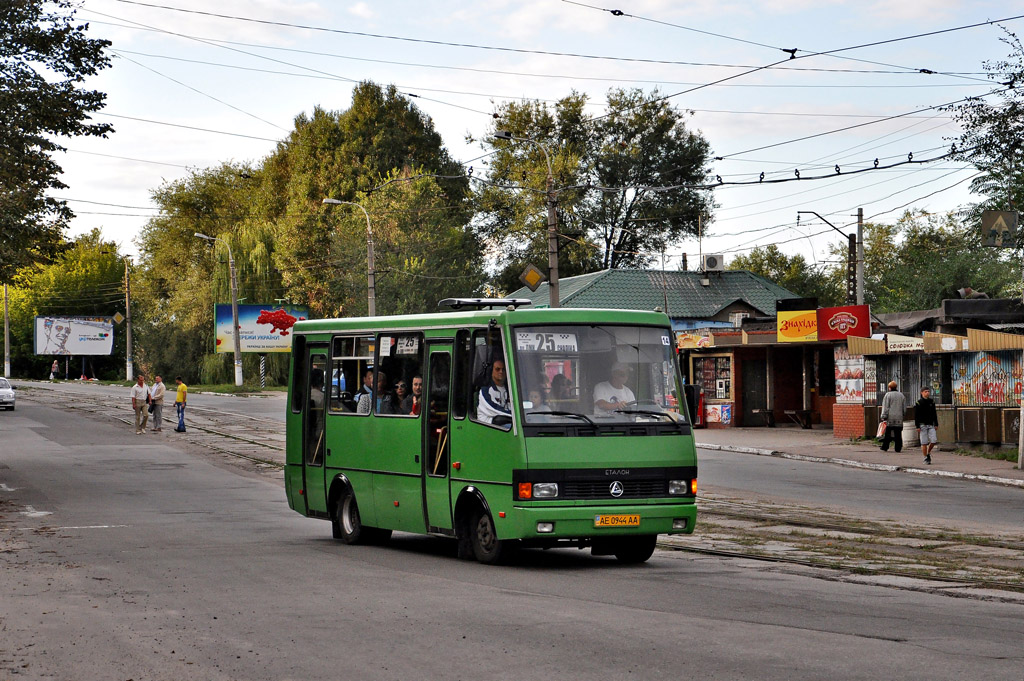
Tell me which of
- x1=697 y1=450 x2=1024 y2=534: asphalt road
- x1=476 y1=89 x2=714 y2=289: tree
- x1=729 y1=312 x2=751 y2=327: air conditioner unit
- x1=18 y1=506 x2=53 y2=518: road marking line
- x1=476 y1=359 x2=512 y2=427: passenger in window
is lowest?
x1=18 y1=506 x2=53 y2=518: road marking line

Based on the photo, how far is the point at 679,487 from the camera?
13.0m

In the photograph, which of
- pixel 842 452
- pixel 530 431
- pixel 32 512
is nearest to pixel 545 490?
pixel 530 431

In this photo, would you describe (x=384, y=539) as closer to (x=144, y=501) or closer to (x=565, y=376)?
(x=565, y=376)

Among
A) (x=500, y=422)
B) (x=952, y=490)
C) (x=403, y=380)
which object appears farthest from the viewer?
(x=952, y=490)

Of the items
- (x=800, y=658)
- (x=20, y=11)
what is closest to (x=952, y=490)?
(x=800, y=658)

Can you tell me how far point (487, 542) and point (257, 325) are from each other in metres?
65.9

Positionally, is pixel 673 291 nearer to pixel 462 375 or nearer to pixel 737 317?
pixel 737 317

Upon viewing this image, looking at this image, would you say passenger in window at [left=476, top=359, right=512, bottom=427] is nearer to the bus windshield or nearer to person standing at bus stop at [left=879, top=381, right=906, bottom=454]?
the bus windshield

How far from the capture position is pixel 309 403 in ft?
54.3

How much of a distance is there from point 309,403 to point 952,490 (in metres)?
12.8

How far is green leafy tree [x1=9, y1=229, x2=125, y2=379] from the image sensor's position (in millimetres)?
112812

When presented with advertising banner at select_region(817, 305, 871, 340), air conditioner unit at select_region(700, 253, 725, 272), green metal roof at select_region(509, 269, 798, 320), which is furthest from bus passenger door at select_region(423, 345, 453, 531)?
air conditioner unit at select_region(700, 253, 725, 272)

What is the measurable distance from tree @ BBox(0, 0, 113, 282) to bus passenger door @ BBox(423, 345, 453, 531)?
48.3 ft

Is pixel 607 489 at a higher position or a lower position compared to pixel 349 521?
higher
